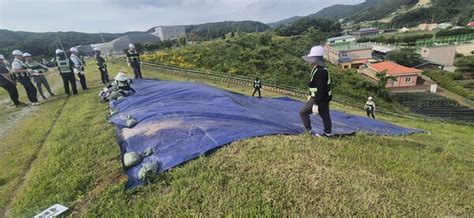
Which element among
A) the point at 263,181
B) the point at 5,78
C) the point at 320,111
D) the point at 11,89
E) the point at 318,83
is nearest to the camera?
the point at 263,181

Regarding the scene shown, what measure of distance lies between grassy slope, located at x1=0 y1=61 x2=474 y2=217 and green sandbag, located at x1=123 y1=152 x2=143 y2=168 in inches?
7.3

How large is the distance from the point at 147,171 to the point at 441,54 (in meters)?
58.6

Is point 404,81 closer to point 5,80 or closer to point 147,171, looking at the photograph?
point 147,171

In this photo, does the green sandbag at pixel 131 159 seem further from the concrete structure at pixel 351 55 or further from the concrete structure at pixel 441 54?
the concrete structure at pixel 441 54

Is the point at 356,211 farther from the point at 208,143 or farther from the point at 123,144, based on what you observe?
the point at 123,144

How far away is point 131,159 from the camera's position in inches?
147

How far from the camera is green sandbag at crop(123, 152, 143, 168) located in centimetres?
371

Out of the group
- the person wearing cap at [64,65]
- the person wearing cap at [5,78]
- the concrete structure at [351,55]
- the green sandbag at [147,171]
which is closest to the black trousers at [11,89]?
the person wearing cap at [5,78]

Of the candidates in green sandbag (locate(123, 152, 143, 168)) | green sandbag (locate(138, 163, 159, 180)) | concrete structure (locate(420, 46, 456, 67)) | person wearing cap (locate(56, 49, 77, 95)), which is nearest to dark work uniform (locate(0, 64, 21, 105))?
person wearing cap (locate(56, 49, 77, 95))

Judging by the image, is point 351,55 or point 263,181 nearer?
point 263,181

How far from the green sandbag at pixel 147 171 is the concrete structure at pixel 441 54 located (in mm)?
56589

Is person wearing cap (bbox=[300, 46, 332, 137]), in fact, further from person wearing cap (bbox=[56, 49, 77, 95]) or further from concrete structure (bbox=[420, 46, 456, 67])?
concrete structure (bbox=[420, 46, 456, 67])

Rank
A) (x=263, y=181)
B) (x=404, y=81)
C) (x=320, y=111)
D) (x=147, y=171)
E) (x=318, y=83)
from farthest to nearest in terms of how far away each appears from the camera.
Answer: (x=404, y=81) → (x=320, y=111) → (x=318, y=83) → (x=147, y=171) → (x=263, y=181)

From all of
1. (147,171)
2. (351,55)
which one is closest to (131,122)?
(147,171)
